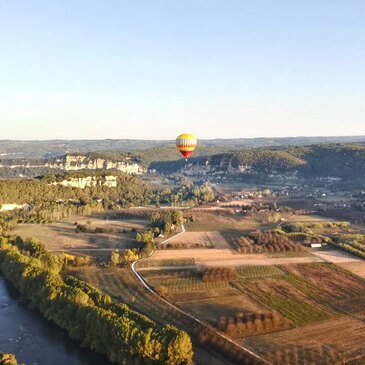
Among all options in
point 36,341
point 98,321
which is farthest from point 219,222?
point 98,321

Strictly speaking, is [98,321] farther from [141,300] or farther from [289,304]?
[289,304]

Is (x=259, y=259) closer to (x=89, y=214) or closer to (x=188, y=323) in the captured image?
(x=188, y=323)

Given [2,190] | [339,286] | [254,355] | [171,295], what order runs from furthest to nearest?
1. [2,190]
2. [339,286]
3. [171,295]
4. [254,355]

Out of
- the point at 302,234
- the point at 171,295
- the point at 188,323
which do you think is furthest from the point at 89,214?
the point at 188,323

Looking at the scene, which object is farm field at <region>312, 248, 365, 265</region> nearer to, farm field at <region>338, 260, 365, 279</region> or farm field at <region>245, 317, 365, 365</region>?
farm field at <region>338, 260, 365, 279</region>

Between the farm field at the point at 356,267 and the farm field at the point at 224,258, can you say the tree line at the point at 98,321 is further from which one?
the farm field at the point at 356,267

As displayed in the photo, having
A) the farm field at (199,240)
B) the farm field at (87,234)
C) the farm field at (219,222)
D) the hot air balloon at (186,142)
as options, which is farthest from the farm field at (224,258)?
the hot air balloon at (186,142)
